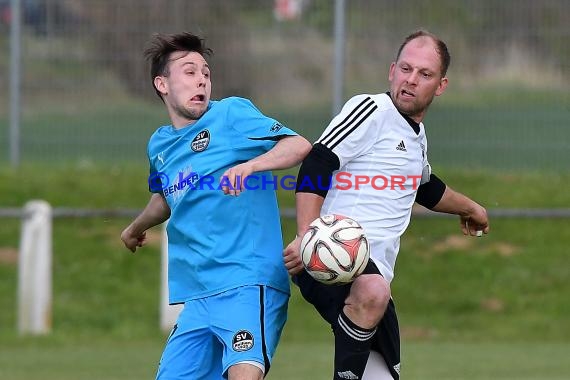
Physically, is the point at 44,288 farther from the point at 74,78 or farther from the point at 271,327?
the point at 271,327

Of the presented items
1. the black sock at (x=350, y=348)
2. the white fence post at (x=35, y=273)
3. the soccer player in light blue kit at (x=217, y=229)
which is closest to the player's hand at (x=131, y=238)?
the soccer player in light blue kit at (x=217, y=229)

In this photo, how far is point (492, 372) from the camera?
10664 mm

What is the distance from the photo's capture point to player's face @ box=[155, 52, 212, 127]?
6.43m

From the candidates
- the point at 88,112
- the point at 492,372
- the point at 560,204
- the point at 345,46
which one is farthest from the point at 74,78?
the point at 492,372

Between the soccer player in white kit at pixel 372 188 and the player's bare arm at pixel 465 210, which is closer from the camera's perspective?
the soccer player in white kit at pixel 372 188

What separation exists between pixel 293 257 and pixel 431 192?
1.04 m

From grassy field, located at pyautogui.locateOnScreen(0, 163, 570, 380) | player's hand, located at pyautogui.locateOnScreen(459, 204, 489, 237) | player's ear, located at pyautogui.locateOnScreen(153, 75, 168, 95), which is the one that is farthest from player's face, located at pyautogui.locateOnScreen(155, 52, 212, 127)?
grassy field, located at pyautogui.locateOnScreen(0, 163, 570, 380)

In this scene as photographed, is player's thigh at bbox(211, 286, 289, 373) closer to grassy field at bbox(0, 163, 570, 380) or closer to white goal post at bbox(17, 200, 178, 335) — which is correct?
grassy field at bbox(0, 163, 570, 380)

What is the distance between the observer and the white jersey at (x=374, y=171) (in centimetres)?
622

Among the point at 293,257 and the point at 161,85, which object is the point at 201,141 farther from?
the point at 293,257

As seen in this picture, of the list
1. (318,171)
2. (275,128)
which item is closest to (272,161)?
(318,171)

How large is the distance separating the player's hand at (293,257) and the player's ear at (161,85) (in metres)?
1.02

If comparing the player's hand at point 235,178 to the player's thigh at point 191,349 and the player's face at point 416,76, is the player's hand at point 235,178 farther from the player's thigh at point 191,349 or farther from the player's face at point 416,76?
the player's face at point 416,76

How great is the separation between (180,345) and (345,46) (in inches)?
362
